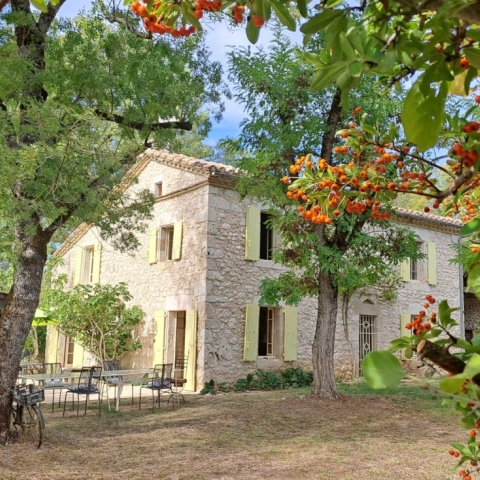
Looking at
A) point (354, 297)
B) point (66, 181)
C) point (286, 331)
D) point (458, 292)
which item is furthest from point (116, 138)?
point (458, 292)

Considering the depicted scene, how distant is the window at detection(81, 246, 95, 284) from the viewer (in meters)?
15.0

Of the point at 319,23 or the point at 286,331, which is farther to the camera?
the point at 286,331

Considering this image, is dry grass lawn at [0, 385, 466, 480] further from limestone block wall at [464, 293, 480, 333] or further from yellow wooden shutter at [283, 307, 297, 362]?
limestone block wall at [464, 293, 480, 333]

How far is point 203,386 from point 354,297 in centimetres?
469

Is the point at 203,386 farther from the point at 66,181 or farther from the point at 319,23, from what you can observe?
the point at 319,23

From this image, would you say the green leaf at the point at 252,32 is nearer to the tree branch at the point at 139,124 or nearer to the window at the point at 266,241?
the tree branch at the point at 139,124

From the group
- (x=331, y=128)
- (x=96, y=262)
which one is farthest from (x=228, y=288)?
(x=96, y=262)

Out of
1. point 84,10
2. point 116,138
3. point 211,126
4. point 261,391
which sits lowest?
point 261,391

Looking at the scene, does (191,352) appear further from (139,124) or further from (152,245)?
(139,124)

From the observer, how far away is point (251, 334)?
1145cm

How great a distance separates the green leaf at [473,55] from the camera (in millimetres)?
885

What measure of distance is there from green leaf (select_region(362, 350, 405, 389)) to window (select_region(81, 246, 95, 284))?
14860 millimetres

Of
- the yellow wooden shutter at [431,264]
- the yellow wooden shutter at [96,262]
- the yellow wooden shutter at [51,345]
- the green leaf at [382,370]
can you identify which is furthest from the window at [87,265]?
the green leaf at [382,370]

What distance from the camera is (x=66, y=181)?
19.5 feet
